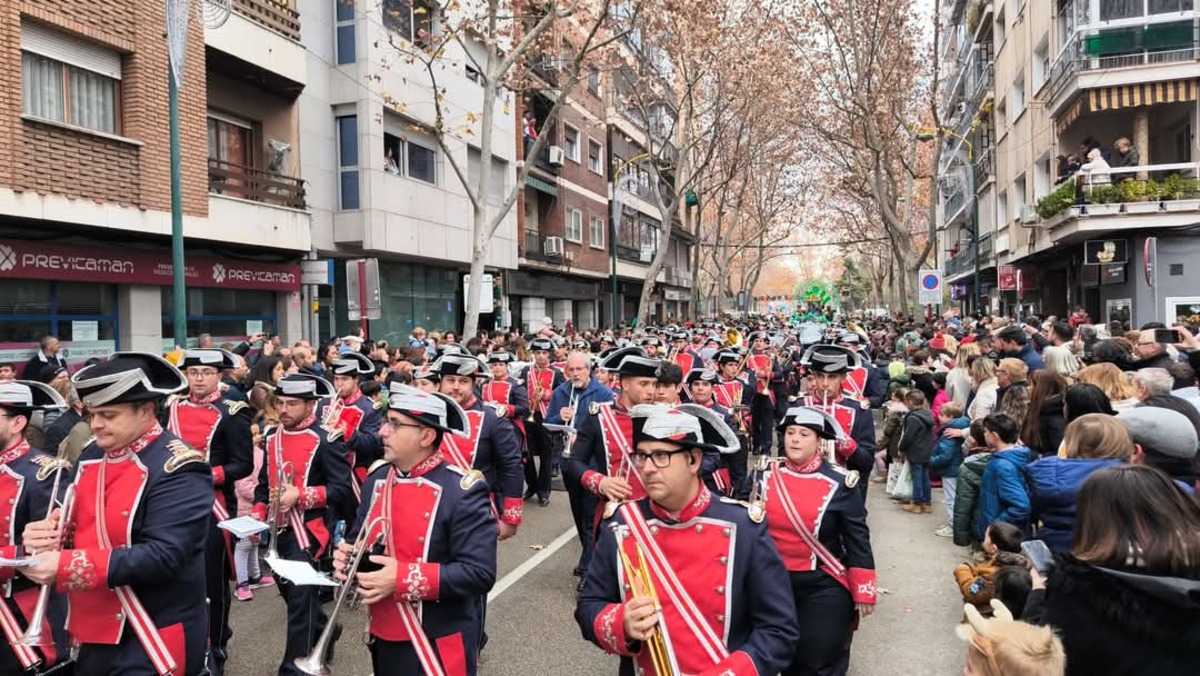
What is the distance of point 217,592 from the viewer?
17.9 ft

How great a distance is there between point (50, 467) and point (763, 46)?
79.0 feet

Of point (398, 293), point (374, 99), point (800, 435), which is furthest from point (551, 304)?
point (800, 435)

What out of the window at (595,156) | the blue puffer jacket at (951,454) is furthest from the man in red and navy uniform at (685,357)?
the window at (595,156)

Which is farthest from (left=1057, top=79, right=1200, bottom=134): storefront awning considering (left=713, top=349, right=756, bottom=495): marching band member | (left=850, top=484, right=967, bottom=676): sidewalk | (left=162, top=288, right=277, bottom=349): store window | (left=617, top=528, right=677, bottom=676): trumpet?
(left=617, top=528, right=677, bottom=676): trumpet

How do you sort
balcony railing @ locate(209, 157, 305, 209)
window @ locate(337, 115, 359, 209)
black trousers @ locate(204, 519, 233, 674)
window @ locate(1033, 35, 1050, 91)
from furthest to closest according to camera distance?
window @ locate(1033, 35, 1050, 91), window @ locate(337, 115, 359, 209), balcony railing @ locate(209, 157, 305, 209), black trousers @ locate(204, 519, 233, 674)

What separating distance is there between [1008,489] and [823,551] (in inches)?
87.4

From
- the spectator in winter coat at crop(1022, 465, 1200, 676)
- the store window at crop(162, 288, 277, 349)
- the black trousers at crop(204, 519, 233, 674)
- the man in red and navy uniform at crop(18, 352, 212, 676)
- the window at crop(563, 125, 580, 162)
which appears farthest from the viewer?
the window at crop(563, 125, 580, 162)

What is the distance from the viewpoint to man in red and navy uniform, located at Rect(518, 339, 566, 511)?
11.1 metres

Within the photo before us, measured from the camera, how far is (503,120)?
2692 centimetres

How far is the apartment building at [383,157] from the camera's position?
19141mm

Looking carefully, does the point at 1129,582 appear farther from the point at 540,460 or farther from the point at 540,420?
the point at 540,420

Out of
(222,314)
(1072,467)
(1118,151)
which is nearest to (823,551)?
(1072,467)

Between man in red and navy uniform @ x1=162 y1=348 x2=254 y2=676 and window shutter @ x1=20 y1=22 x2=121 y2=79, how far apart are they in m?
8.63

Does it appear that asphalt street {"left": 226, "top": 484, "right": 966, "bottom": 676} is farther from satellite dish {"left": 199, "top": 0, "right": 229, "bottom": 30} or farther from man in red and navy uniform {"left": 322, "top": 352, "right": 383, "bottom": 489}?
satellite dish {"left": 199, "top": 0, "right": 229, "bottom": 30}
